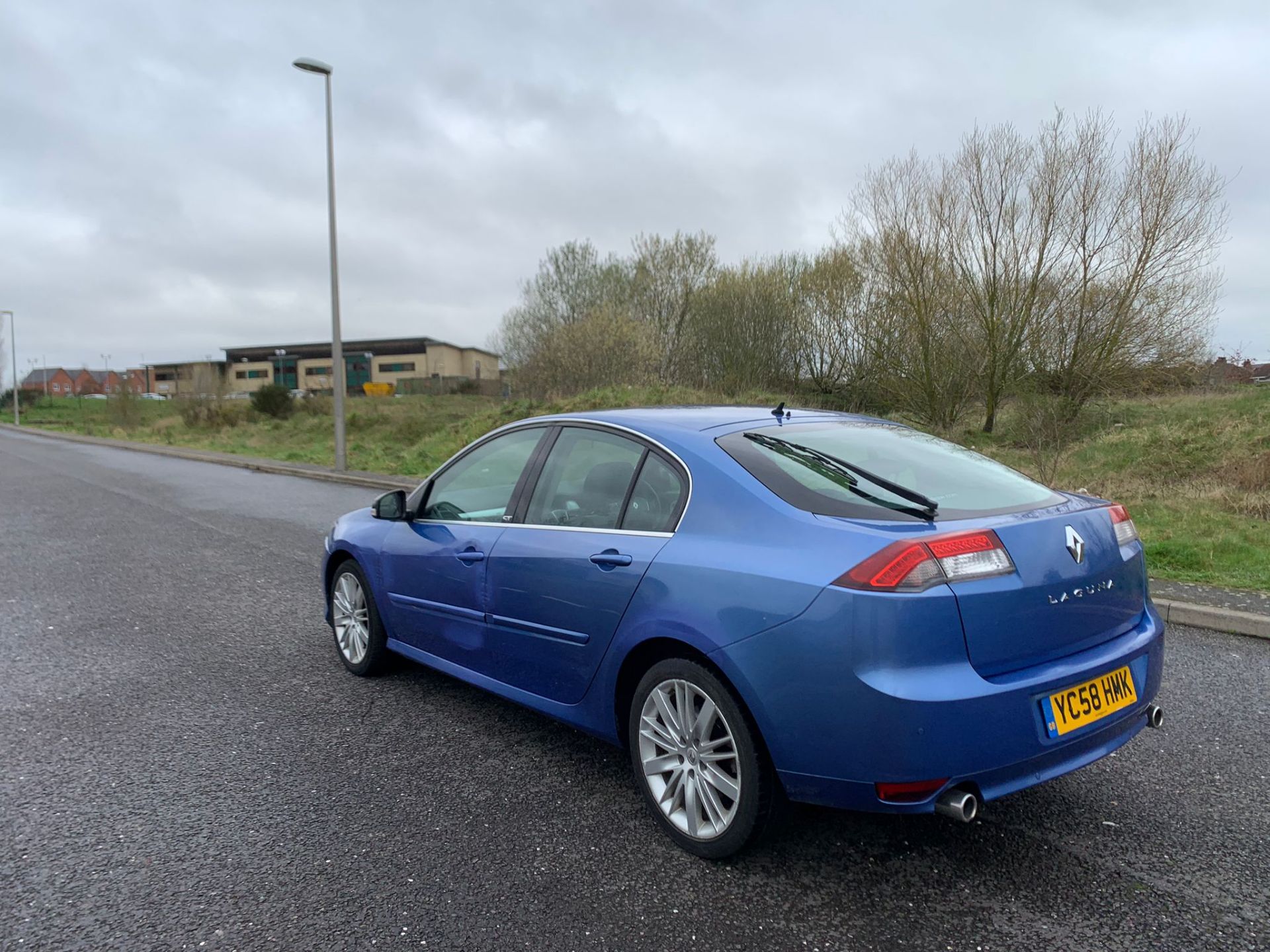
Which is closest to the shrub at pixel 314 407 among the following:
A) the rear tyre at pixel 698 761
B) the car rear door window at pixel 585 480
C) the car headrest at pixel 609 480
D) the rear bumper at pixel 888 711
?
the car rear door window at pixel 585 480

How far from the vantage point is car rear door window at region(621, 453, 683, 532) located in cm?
316

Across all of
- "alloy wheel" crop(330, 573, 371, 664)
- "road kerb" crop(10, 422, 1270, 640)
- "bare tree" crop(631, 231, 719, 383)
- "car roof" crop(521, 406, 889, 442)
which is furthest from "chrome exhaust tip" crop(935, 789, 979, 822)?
"bare tree" crop(631, 231, 719, 383)

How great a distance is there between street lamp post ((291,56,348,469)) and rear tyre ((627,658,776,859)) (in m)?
17.6

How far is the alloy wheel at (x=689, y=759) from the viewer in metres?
2.85

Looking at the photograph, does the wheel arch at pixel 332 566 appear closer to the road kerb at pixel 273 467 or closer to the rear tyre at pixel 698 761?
the rear tyre at pixel 698 761

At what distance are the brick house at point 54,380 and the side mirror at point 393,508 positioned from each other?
151m

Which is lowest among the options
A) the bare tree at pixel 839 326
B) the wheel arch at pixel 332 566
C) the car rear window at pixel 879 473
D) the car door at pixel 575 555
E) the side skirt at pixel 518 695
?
the side skirt at pixel 518 695

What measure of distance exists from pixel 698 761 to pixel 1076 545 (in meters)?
1.44

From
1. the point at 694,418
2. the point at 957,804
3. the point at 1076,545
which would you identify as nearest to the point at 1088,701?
A: the point at 1076,545

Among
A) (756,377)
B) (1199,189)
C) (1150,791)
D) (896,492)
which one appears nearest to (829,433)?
(896,492)

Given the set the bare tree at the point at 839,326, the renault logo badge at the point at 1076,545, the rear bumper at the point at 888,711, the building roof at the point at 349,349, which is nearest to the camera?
the rear bumper at the point at 888,711

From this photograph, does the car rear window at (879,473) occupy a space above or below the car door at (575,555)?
above

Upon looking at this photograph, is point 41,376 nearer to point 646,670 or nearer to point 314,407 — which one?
point 314,407

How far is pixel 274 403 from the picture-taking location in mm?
44406
